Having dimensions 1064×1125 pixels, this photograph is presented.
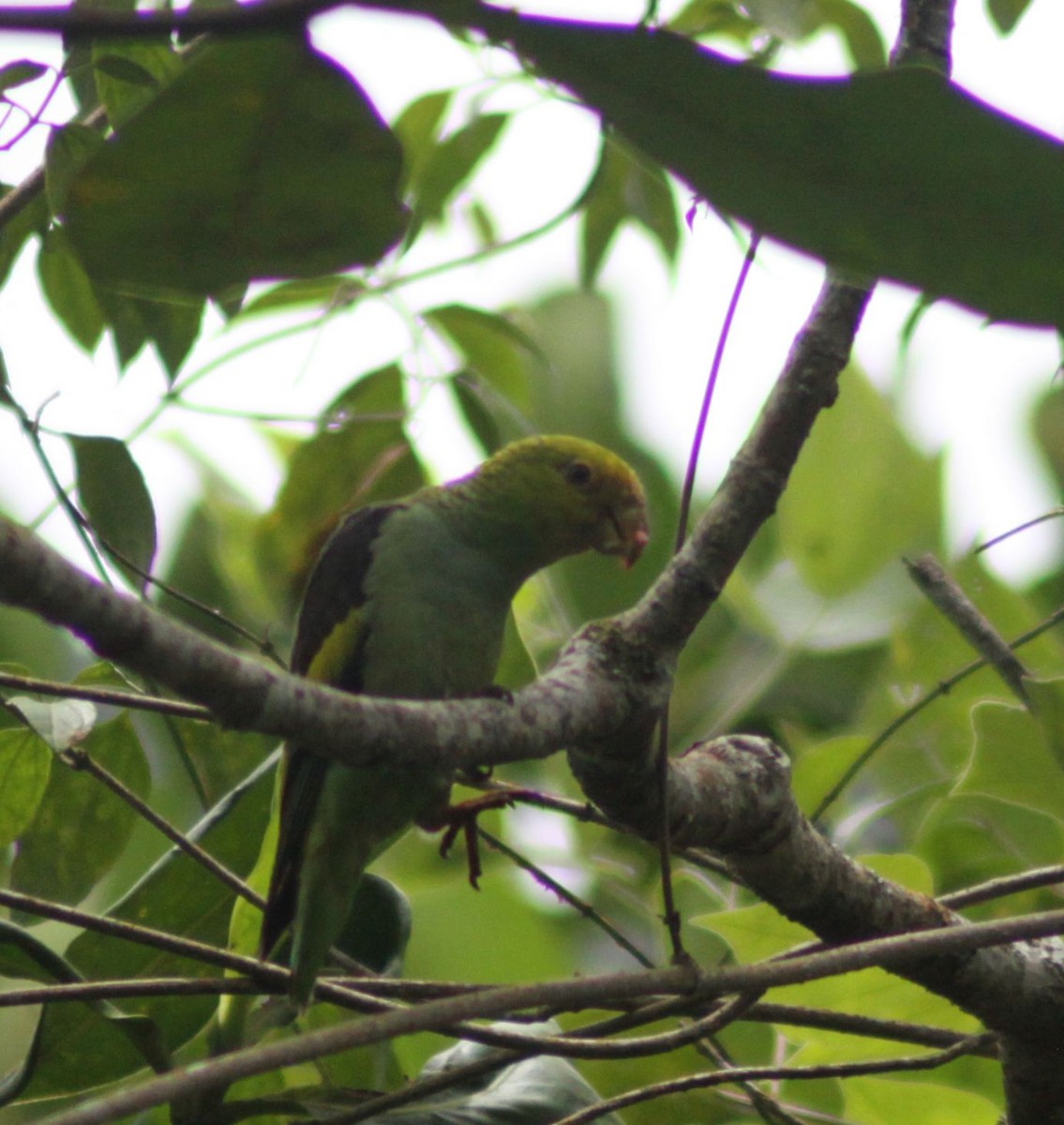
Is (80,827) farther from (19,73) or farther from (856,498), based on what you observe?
(856,498)

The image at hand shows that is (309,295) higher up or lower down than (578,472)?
higher up

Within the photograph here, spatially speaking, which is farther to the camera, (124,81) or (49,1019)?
(49,1019)

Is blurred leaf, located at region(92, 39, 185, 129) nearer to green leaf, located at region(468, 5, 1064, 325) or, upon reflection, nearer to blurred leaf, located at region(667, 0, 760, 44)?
green leaf, located at region(468, 5, 1064, 325)

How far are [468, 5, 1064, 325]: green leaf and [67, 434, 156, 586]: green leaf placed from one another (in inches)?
48.9

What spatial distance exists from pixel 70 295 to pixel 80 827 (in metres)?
0.98

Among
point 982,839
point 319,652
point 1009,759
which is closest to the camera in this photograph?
point 1009,759

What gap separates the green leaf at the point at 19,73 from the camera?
1.72 m

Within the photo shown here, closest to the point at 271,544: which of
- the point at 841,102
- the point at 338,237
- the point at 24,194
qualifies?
the point at 24,194

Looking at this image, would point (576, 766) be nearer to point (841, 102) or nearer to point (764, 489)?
point (764, 489)

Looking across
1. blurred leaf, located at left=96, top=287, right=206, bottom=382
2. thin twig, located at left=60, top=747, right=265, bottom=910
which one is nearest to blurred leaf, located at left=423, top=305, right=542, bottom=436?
blurred leaf, located at left=96, top=287, right=206, bottom=382

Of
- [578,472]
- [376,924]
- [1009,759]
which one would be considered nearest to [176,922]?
[376,924]

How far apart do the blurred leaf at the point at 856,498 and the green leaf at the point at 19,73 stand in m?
1.94

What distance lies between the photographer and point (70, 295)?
2367 mm

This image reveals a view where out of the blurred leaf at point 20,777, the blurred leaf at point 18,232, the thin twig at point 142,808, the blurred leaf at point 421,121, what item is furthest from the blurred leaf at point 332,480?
the thin twig at point 142,808
